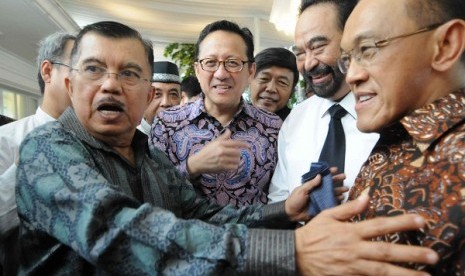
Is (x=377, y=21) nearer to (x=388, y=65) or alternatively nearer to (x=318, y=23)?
(x=388, y=65)

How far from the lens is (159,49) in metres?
8.82

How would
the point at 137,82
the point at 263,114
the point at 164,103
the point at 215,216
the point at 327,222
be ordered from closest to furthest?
1. the point at 327,222
2. the point at 137,82
3. the point at 215,216
4. the point at 263,114
5. the point at 164,103

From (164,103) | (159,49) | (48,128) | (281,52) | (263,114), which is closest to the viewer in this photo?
(48,128)

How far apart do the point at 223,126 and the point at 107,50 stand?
791mm

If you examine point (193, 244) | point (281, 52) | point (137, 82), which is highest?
point (281, 52)

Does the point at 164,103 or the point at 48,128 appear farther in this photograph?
the point at 164,103

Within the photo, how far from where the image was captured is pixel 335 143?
1.61m

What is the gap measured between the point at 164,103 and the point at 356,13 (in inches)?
93.7

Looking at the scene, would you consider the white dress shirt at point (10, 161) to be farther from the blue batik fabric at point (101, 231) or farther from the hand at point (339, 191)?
the hand at point (339, 191)

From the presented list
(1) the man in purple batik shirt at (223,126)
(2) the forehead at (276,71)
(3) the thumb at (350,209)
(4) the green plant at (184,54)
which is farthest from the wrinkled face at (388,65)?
(4) the green plant at (184,54)

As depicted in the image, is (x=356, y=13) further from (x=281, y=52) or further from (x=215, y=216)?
(x=281, y=52)

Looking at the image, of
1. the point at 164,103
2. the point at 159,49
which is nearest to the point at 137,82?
the point at 164,103

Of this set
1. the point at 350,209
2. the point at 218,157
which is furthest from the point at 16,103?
the point at 350,209

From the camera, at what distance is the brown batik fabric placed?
0.79 m
